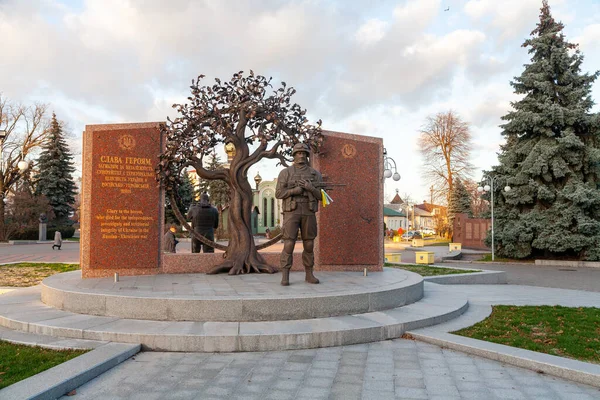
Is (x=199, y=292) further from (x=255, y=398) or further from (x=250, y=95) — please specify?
(x=250, y=95)

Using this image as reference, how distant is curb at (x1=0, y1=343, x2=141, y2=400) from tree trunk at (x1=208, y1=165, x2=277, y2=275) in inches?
160

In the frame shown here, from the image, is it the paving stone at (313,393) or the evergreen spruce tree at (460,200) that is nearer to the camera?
the paving stone at (313,393)

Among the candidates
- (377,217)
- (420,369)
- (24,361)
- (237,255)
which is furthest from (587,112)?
(24,361)

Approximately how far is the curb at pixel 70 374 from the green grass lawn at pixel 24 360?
20cm

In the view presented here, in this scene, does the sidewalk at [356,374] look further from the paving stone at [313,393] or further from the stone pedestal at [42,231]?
the stone pedestal at [42,231]

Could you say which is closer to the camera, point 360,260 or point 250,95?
point 250,95

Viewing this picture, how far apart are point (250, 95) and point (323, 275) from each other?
417 centimetres

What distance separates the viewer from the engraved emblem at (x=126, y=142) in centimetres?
912

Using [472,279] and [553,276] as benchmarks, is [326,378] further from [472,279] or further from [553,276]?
[553,276]

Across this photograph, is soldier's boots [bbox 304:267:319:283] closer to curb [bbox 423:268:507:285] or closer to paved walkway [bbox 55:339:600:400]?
paved walkway [bbox 55:339:600:400]

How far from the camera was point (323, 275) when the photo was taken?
9.31 m

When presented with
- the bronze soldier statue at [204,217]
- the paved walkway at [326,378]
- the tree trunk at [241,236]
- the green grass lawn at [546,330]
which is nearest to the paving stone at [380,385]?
the paved walkway at [326,378]

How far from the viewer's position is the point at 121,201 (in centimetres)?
910

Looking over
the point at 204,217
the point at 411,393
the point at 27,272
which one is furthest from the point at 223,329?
the point at 27,272
